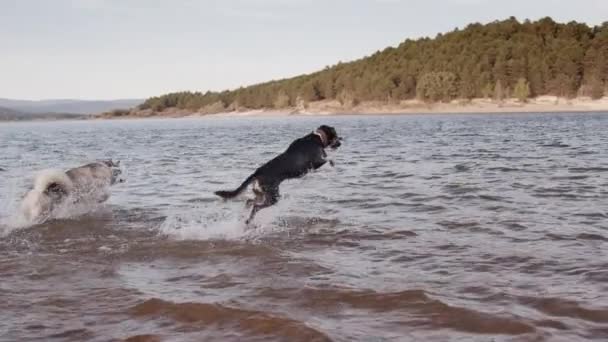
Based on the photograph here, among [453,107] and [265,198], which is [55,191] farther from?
[453,107]

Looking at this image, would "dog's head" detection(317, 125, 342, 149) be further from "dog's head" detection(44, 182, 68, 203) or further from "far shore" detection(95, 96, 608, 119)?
"far shore" detection(95, 96, 608, 119)

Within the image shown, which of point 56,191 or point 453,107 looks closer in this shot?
point 56,191

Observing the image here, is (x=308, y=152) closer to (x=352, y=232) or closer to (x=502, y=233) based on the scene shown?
(x=352, y=232)

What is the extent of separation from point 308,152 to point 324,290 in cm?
395

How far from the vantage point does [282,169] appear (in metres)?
8.60

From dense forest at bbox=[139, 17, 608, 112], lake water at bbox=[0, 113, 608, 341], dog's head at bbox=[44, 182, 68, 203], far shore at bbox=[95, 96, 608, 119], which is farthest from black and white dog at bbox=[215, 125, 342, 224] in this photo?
dense forest at bbox=[139, 17, 608, 112]

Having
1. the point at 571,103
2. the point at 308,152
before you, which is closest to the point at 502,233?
the point at 308,152

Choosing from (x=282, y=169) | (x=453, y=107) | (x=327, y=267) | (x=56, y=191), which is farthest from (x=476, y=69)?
(x=327, y=267)

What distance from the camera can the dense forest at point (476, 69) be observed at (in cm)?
9462

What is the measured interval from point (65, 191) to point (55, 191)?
189 mm

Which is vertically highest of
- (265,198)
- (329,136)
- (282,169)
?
(329,136)

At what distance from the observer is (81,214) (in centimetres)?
984

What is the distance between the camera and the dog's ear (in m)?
9.34

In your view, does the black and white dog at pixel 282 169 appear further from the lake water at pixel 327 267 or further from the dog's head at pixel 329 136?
the lake water at pixel 327 267
